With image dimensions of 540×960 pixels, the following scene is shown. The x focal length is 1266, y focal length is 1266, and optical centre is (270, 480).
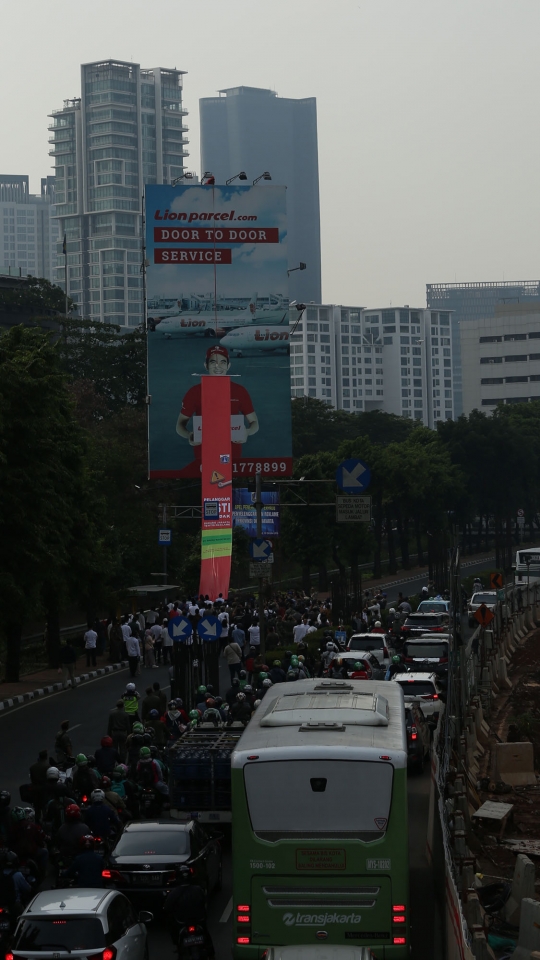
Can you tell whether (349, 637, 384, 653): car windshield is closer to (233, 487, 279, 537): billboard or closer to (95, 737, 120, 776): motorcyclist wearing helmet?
(95, 737, 120, 776): motorcyclist wearing helmet

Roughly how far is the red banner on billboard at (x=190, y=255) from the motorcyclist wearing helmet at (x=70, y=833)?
1529 inches

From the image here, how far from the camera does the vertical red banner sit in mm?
46562

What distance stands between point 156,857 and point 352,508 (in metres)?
17.1

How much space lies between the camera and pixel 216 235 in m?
51.4

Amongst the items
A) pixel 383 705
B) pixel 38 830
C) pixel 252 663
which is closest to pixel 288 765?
pixel 383 705

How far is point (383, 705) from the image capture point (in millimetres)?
13102

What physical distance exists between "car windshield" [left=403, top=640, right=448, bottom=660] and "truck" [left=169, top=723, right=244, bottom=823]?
48.6ft

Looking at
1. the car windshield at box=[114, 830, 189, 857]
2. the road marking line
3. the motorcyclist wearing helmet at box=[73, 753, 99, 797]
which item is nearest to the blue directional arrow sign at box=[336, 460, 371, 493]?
the motorcyclist wearing helmet at box=[73, 753, 99, 797]

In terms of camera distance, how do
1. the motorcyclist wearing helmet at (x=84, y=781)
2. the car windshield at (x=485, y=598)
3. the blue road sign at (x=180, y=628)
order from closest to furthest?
the motorcyclist wearing helmet at (x=84, y=781)
the blue road sign at (x=180, y=628)
the car windshield at (x=485, y=598)

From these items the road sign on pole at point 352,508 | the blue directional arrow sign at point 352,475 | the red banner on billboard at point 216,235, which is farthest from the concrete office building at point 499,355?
the blue directional arrow sign at point 352,475

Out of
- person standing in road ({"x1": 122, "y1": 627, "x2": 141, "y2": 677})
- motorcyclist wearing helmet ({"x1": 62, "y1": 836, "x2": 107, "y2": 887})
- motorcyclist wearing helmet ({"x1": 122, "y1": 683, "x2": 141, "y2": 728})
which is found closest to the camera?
motorcyclist wearing helmet ({"x1": 62, "y1": 836, "x2": 107, "y2": 887})

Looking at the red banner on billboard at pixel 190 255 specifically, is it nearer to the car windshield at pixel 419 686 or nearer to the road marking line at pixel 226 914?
the car windshield at pixel 419 686

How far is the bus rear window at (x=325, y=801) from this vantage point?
1123 centimetres

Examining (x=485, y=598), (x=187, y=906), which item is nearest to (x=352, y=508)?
(x=187, y=906)
